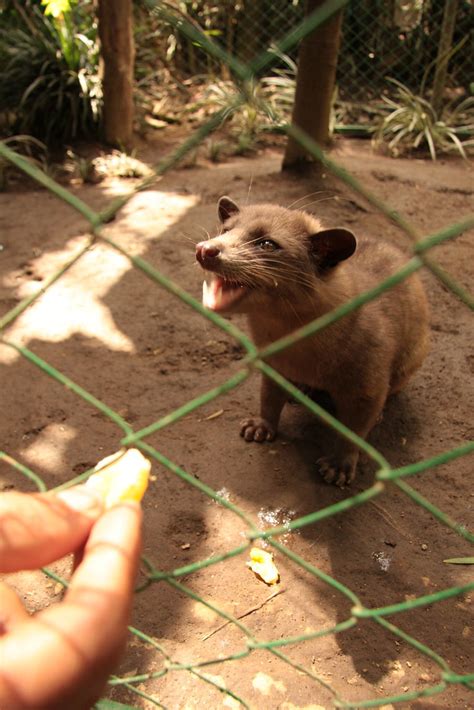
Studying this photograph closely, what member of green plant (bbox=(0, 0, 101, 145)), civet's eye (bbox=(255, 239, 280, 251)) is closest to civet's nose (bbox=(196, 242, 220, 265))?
civet's eye (bbox=(255, 239, 280, 251))

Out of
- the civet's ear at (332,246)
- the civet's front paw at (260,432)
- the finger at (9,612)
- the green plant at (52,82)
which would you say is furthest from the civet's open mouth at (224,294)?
the green plant at (52,82)

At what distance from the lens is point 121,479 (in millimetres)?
1329

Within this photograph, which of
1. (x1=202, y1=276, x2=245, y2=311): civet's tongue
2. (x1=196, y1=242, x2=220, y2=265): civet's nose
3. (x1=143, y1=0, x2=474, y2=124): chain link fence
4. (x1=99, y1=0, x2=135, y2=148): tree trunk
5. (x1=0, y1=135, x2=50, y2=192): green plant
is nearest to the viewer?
(x1=196, y1=242, x2=220, y2=265): civet's nose

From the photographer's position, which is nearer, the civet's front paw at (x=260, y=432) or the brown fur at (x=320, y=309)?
the brown fur at (x=320, y=309)

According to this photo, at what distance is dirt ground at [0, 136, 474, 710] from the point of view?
6.99 ft

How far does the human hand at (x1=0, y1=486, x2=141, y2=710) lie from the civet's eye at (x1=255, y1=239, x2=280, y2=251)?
1.42 meters

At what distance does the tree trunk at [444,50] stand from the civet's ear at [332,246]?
5173 millimetres

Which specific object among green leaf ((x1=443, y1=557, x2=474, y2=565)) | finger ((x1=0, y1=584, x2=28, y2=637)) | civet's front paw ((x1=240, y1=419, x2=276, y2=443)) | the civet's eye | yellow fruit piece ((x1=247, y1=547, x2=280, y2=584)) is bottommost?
yellow fruit piece ((x1=247, y1=547, x2=280, y2=584))

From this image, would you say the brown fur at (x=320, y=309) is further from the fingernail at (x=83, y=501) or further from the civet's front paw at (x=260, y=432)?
the fingernail at (x=83, y=501)

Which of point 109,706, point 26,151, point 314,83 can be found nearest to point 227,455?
point 109,706

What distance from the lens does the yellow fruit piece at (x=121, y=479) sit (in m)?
1.29

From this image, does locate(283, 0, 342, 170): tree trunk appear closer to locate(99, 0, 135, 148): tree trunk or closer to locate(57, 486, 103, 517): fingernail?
locate(99, 0, 135, 148): tree trunk

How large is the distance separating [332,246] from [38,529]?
1.63 meters

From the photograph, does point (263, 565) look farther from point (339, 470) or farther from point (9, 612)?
point (9, 612)
